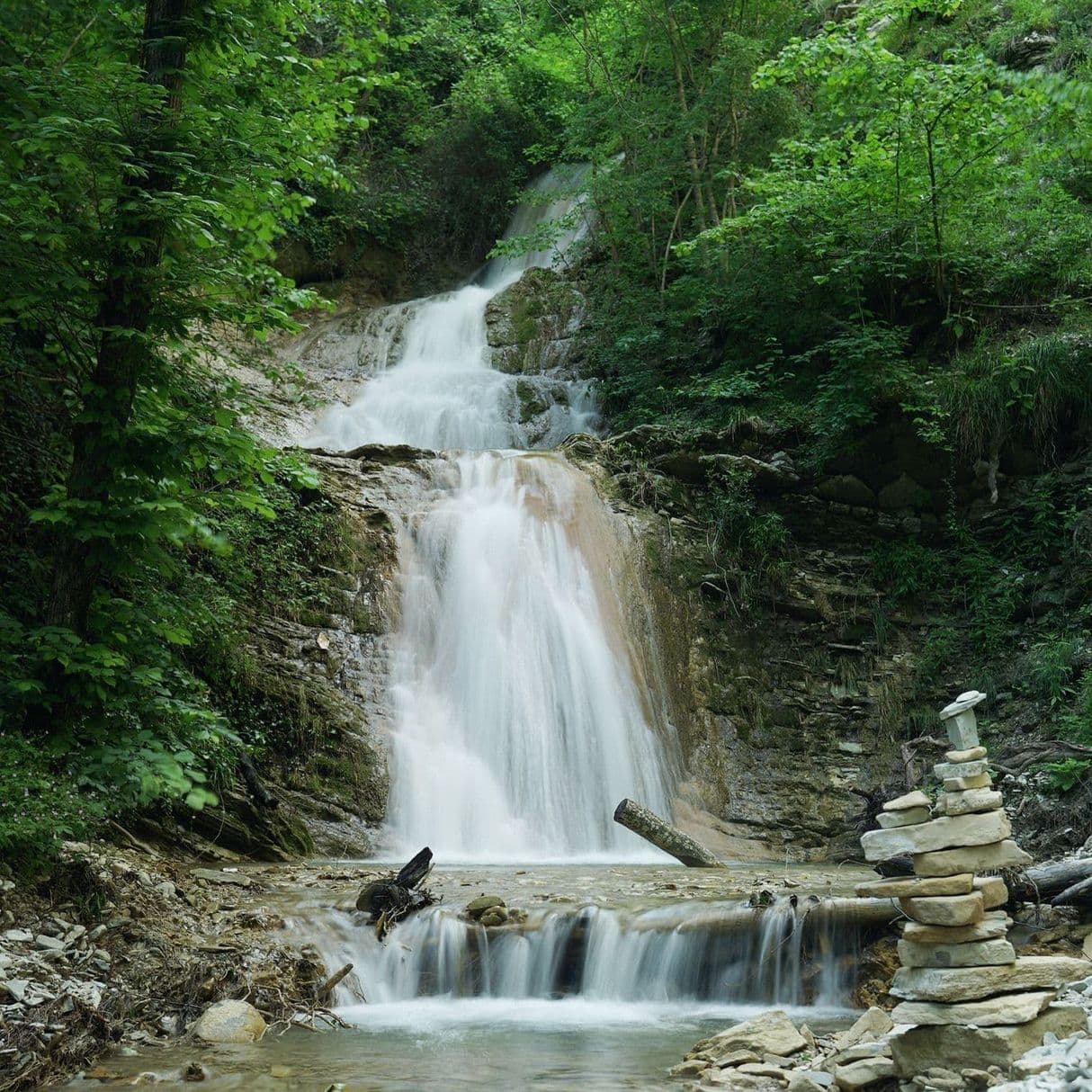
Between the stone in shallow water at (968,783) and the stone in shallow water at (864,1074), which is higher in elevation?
the stone in shallow water at (968,783)

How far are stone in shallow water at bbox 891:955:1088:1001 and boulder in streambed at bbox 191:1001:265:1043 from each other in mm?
3249

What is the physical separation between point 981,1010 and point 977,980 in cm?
12

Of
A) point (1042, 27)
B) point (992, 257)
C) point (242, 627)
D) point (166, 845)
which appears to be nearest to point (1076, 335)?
point (992, 257)

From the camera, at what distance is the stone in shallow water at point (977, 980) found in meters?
4.27

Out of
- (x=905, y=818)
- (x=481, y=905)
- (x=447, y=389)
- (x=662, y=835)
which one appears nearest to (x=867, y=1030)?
(x=905, y=818)

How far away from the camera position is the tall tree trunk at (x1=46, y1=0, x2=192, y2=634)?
5832mm

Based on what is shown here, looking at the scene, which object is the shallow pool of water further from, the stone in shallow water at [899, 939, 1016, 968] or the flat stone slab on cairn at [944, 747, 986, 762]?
the flat stone slab on cairn at [944, 747, 986, 762]

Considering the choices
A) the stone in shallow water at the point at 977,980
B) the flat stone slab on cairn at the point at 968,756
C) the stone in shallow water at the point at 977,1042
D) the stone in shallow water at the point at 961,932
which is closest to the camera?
the stone in shallow water at the point at 977,1042

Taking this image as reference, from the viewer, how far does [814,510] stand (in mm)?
13508

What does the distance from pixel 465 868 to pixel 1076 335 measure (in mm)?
9326

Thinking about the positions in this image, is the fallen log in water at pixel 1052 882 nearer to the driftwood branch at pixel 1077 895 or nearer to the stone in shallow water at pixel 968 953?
the driftwood branch at pixel 1077 895

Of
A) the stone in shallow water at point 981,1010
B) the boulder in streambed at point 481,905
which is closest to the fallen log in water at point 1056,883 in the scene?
the stone in shallow water at point 981,1010

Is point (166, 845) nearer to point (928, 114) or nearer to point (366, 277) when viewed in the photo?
point (928, 114)

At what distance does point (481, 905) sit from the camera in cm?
675
